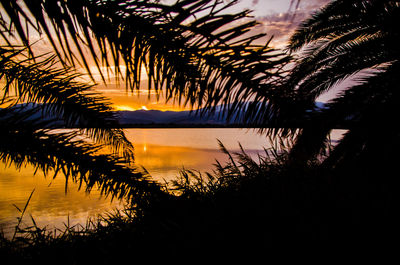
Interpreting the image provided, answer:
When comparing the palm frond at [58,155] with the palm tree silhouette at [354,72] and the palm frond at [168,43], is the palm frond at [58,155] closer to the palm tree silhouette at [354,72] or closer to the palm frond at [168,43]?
the palm frond at [168,43]

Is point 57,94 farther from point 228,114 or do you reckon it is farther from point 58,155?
point 228,114

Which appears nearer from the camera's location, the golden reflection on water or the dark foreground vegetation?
the dark foreground vegetation

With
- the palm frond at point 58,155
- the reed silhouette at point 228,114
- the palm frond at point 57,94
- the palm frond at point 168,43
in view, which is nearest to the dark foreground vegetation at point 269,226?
the reed silhouette at point 228,114

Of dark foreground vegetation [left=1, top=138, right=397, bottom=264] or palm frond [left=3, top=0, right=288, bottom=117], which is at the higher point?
palm frond [left=3, top=0, right=288, bottom=117]

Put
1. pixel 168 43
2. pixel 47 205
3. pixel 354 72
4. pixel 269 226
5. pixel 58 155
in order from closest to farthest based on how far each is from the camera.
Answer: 1. pixel 168 43
2. pixel 58 155
3. pixel 269 226
4. pixel 354 72
5. pixel 47 205

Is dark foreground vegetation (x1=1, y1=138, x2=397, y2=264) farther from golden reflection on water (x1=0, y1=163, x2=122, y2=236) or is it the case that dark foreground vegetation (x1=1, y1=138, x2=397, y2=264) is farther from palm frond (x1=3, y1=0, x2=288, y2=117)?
golden reflection on water (x1=0, y1=163, x2=122, y2=236)

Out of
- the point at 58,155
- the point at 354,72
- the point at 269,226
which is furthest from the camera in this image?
the point at 354,72

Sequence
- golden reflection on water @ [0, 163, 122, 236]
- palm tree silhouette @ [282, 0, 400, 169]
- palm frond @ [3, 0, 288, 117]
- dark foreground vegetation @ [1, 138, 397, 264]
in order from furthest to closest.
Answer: golden reflection on water @ [0, 163, 122, 236], palm tree silhouette @ [282, 0, 400, 169], dark foreground vegetation @ [1, 138, 397, 264], palm frond @ [3, 0, 288, 117]

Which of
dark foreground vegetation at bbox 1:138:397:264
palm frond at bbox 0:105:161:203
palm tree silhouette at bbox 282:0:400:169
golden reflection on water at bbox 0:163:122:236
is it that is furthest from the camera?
golden reflection on water at bbox 0:163:122:236

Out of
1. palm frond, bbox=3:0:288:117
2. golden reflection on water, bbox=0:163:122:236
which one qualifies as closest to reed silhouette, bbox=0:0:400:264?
palm frond, bbox=3:0:288:117

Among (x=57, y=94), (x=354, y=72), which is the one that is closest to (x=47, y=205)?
(x=57, y=94)

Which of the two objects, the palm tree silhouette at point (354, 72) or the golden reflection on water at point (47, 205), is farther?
the golden reflection on water at point (47, 205)

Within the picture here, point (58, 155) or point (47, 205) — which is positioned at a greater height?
point (58, 155)

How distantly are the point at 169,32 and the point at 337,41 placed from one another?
473cm
